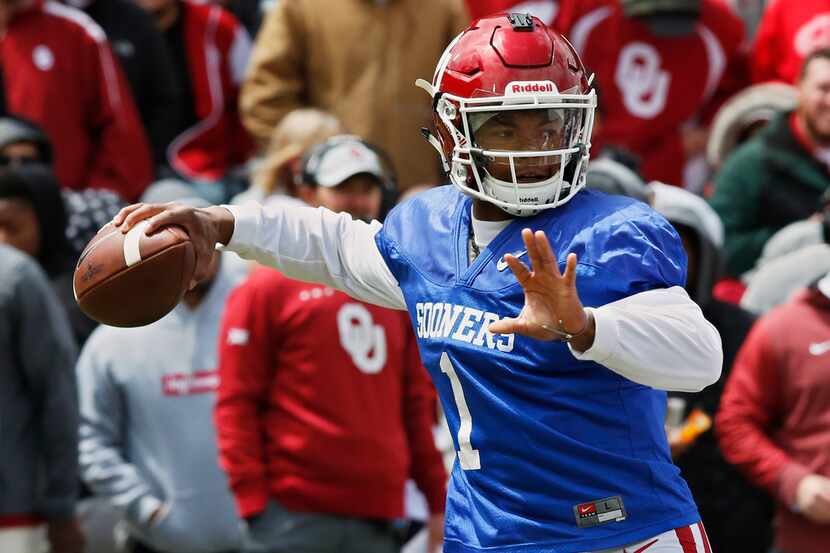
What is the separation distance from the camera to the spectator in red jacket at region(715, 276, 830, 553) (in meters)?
5.09

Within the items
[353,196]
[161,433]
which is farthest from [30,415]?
[353,196]

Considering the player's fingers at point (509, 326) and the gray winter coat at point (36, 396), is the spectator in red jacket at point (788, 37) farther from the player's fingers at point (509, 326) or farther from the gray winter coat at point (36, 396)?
the player's fingers at point (509, 326)

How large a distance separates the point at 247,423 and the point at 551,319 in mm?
2343

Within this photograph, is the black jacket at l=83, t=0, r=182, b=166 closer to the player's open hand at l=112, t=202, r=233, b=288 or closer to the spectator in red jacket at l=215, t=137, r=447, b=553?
the spectator in red jacket at l=215, t=137, r=447, b=553

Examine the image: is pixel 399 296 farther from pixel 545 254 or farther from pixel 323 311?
pixel 323 311

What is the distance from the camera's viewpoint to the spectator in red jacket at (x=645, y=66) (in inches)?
302

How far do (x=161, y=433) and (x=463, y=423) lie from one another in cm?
239

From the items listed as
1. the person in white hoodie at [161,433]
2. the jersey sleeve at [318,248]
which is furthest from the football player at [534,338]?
the person in white hoodie at [161,433]

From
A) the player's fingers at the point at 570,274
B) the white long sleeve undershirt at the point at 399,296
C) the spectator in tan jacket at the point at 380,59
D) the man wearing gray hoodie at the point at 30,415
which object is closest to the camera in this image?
the player's fingers at the point at 570,274

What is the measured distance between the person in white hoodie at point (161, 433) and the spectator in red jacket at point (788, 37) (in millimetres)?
3375

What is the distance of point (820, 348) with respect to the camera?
5156mm

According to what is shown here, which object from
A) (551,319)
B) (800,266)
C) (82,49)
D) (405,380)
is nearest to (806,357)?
(800,266)

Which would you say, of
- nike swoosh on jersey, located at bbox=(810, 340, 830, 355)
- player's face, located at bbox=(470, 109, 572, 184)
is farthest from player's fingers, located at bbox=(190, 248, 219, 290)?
nike swoosh on jersey, located at bbox=(810, 340, 830, 355)

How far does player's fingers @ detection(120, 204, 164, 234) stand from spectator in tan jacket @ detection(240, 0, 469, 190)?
3.63 m
